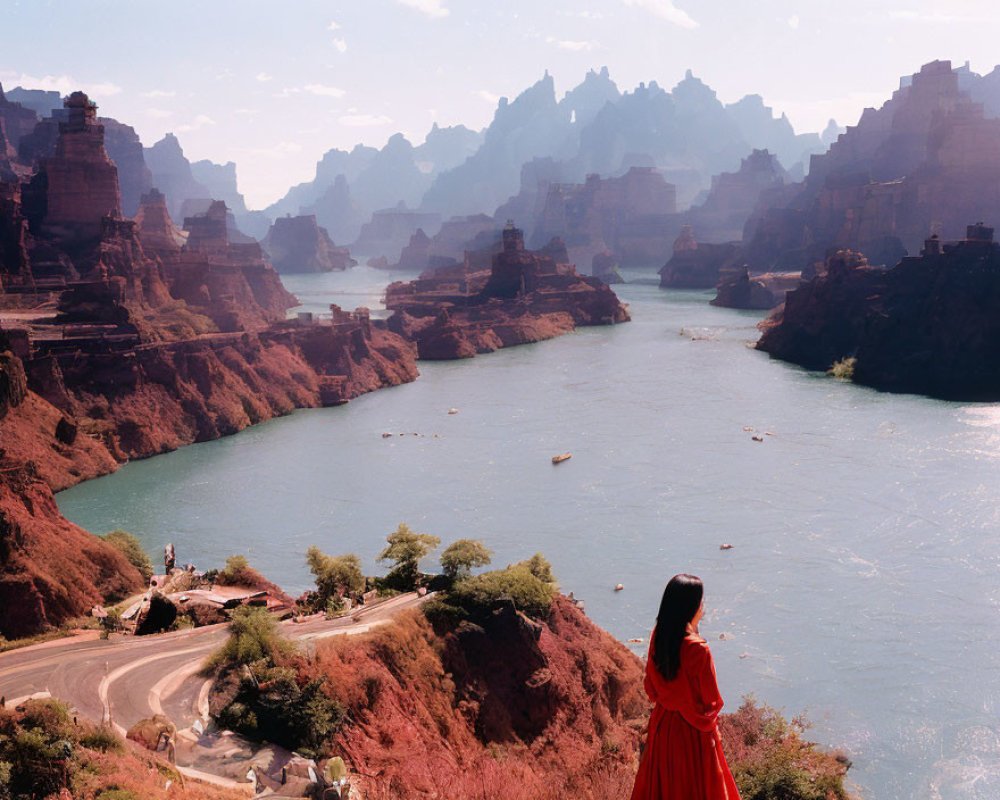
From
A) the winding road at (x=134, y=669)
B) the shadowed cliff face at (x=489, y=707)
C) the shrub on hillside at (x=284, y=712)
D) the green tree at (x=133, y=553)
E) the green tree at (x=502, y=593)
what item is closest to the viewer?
the shrub on hillside at (x=284, y=712)

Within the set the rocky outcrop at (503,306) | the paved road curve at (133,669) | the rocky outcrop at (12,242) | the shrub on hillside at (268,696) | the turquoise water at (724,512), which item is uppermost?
the rocky outcrop at (12,242)

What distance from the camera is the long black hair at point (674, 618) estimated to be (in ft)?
36.2

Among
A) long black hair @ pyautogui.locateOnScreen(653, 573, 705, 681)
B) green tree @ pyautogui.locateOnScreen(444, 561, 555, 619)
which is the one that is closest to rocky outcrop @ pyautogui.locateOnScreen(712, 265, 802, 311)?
green tree @ pyautogui.locateOnScreen(444, 561, 555, 619)

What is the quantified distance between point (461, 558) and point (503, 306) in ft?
390

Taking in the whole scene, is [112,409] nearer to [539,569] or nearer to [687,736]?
[539,569]

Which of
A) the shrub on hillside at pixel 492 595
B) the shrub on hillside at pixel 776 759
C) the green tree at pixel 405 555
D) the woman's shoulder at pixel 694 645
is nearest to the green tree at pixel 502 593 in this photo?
the shrub on hillside at pixel 492 595

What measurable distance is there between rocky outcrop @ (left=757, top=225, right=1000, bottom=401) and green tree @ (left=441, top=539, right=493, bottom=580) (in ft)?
244

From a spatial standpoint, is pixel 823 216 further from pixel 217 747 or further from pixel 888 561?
pixel 217 747

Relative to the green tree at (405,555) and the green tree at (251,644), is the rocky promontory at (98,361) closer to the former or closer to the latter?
the green tree at (251,644)

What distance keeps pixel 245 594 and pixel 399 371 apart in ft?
230

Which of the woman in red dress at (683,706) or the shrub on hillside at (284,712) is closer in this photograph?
the woman in red dress at (683,706)

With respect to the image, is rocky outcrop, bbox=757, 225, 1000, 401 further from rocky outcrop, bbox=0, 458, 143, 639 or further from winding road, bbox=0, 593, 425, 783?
rocky outcrop, bbox=0, 458, 143, 639

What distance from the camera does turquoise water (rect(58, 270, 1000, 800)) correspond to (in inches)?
1422

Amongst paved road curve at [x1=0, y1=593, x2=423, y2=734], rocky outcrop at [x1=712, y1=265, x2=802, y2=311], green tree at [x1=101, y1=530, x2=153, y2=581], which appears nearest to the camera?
paved road curve at [x1=0, y1=593, x2=423, y2=734]
